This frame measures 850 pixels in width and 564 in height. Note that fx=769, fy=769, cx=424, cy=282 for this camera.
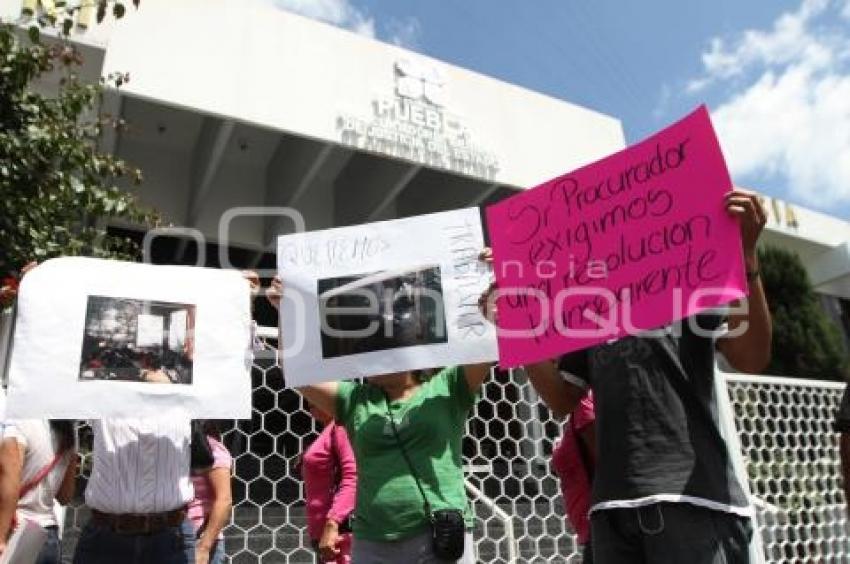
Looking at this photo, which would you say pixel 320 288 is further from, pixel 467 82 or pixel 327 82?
pixel 467 82

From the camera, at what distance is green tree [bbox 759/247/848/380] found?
1039cm

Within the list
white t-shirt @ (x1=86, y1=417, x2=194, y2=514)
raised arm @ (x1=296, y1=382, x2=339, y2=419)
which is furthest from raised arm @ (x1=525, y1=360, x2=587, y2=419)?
white t-shirt @ (x1=86, y1=417, x2=194, y2=514)

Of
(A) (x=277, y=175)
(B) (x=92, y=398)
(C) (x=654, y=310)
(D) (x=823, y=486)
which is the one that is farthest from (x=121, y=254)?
(A) (x=277, y=175)

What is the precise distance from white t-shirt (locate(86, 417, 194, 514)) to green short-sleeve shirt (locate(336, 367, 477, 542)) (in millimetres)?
586

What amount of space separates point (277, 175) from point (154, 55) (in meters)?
2.62

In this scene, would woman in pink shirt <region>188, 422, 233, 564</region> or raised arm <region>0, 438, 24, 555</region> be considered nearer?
raised arm <region>0, 438, 24, 555</region>

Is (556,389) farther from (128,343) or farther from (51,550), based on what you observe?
(51,550)

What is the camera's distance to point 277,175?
35.4 feet

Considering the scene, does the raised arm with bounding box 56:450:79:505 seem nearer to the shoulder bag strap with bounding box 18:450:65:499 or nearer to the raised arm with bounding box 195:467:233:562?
the shoulder bag strap with bounding box 18:450:65:499

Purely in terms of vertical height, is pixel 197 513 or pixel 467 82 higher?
A: pixel 467 82

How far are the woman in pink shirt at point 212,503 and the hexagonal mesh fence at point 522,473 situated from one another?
395mm

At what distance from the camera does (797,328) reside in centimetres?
1036

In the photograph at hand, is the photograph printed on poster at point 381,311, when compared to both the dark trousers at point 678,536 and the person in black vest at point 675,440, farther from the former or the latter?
the dark trousers at point 678,536

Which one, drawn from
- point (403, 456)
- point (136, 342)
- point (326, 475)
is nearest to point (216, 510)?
point (326, 475)
